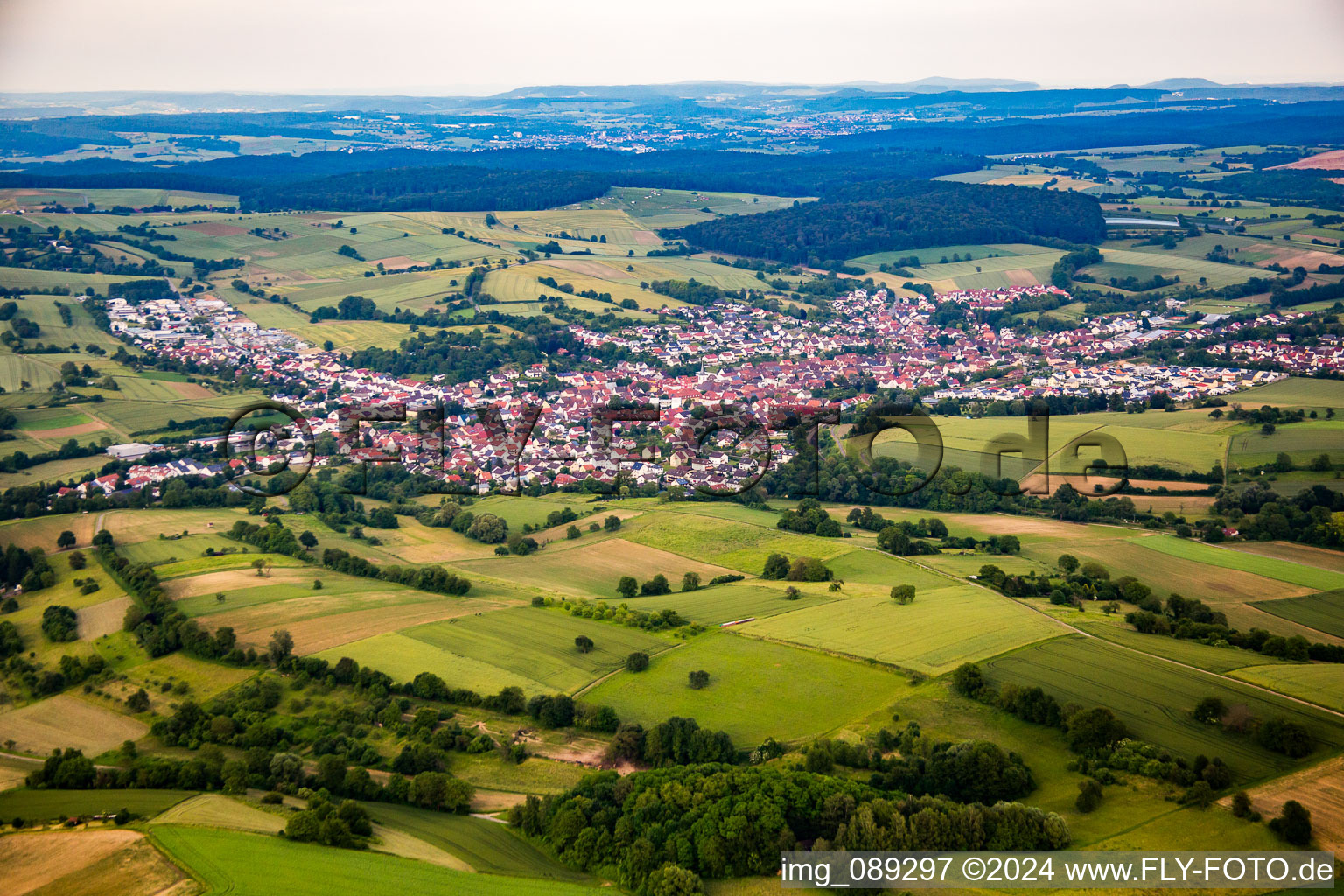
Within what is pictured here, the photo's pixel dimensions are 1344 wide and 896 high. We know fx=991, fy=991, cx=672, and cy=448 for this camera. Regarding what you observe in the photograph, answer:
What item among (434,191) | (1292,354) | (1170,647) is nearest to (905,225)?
(1292,354)

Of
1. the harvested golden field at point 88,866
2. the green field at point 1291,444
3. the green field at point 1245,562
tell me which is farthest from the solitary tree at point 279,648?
the green field at point 1291,444

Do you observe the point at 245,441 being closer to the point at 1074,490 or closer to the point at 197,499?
the point at 197,499

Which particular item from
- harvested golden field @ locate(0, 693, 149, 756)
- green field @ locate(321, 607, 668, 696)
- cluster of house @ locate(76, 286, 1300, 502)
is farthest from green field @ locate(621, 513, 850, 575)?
harvested golden field @ locate(0, 693, 149, 756)

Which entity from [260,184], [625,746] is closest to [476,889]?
[625,746]

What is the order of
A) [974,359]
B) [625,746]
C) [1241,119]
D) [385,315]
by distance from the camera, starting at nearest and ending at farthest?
[625,746]
[974,359]
[385,315]
[1241,119]

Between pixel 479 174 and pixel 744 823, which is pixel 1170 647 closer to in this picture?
pixel 744 823

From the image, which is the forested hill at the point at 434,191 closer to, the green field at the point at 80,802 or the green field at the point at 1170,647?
the green field at the point at 1170,647
